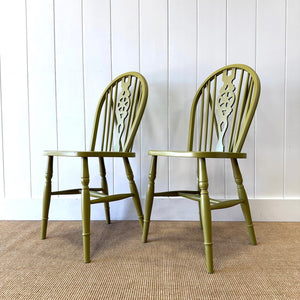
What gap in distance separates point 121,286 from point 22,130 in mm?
1190

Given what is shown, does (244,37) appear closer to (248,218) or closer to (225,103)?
(225,103)

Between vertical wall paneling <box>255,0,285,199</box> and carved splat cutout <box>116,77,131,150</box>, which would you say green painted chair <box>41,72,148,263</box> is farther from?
vertical wall paneling <box>255,0,285,199</box>

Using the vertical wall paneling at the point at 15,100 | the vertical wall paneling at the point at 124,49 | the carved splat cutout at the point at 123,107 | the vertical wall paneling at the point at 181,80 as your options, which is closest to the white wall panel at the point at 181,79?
the vertical wall paneling at the point at 181,80

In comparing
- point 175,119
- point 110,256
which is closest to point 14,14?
point 175,119

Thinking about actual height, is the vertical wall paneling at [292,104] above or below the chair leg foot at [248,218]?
above

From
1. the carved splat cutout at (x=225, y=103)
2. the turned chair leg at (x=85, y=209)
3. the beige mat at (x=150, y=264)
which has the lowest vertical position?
the beige mat at (x=150, y=264)

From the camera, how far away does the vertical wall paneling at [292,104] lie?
162cm

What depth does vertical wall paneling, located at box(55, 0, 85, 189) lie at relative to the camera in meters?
1.67

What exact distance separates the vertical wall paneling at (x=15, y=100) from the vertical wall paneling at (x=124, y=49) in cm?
53

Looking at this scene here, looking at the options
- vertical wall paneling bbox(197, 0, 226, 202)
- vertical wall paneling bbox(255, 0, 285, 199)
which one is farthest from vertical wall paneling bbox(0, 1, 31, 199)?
vertical wall paneling bbox(255, 0, 285, 199)

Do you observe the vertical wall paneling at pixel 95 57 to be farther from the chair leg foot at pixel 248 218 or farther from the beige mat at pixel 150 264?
the chair leg foot at pixel 248 218

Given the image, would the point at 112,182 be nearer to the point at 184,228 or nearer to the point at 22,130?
the point at 184,228

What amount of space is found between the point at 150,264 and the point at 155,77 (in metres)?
1.04

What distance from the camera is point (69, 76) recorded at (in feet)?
5.55
